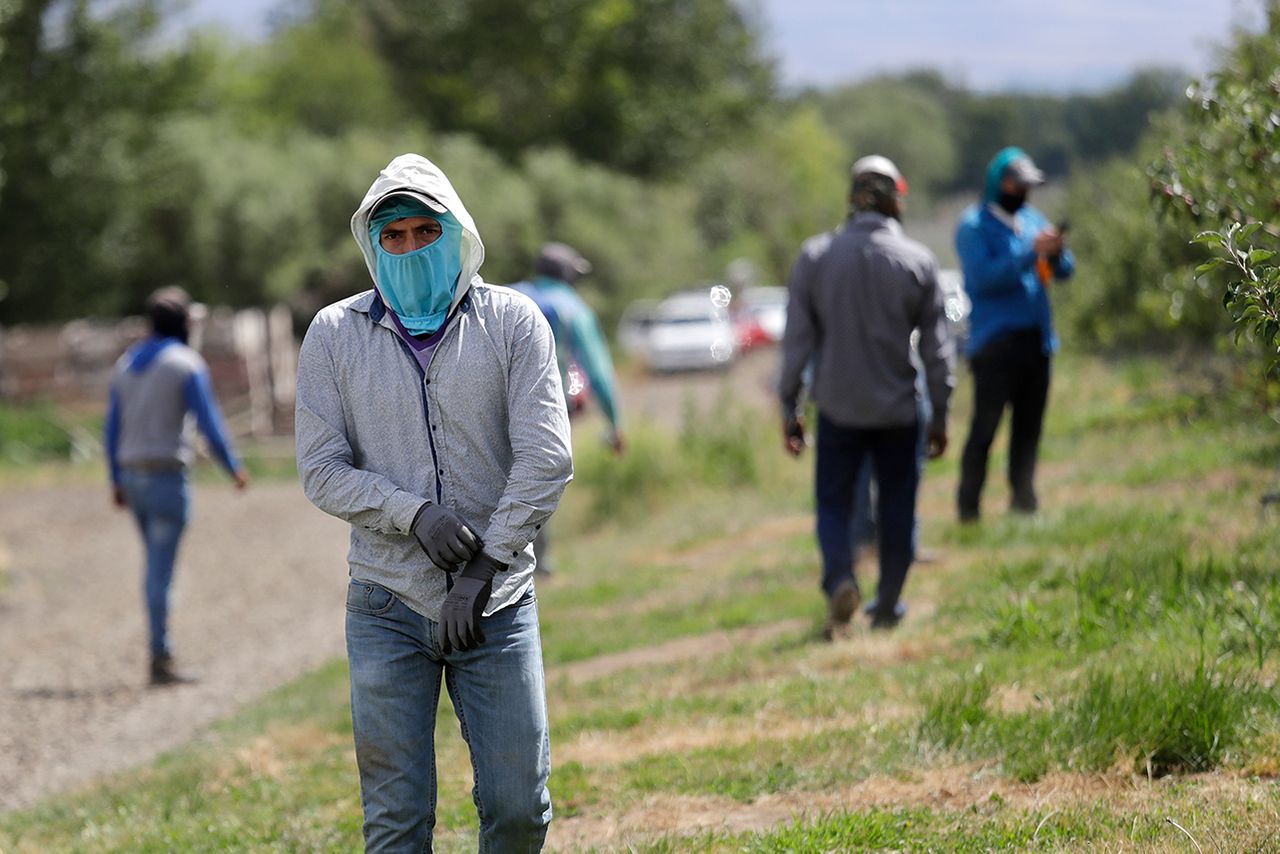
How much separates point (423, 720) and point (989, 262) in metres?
5.73

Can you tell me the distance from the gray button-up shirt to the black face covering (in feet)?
18.5

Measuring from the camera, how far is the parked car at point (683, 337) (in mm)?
39156

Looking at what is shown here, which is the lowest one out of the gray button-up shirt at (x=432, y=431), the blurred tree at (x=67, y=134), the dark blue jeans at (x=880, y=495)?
the dark blue jeans at (x=880, y=495)

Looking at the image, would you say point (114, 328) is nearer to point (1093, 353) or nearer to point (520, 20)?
point (1093, 353)

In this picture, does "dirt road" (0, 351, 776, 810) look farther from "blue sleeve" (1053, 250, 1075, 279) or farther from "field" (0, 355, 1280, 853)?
"blue sleeve" (1053, 250, 1075, 279)

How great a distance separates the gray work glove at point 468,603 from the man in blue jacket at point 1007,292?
566cm

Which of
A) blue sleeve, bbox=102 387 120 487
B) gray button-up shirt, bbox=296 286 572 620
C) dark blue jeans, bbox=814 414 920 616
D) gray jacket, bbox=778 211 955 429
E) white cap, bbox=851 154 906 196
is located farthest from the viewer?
blue sleeve, bbox=102 387 120 487

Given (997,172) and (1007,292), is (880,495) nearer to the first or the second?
(1007,292)

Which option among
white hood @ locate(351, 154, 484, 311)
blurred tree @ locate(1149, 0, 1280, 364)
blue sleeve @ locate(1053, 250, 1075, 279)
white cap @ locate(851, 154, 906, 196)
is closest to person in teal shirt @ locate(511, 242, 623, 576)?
blue sleeve @ locate(1053, 250, 1075, 279)

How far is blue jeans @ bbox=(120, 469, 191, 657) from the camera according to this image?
9.54 m

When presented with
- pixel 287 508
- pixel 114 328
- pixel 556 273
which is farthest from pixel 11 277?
pixel 556 273

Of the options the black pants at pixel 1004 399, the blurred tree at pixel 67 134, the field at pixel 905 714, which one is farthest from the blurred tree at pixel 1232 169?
the blurred tree at pixel 67 134

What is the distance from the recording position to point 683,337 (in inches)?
1551

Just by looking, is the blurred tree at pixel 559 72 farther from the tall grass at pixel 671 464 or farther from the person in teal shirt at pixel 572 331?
the person in teal shirt at pixel 572 331
